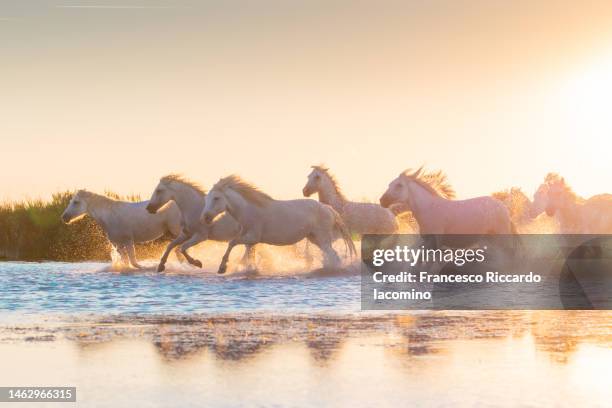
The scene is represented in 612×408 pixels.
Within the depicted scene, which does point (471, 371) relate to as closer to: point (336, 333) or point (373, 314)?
point (336, 333)

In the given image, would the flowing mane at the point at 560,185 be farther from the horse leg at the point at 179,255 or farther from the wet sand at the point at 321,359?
the wet sand at the point at 321,359

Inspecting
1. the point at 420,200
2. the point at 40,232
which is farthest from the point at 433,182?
the point at 40,232

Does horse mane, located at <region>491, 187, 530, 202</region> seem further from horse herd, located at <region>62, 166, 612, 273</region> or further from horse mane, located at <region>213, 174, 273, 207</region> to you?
horse mane, located at <region>213, 174, 273, 207</region>

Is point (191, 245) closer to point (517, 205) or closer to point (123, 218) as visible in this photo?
point (123, 218)

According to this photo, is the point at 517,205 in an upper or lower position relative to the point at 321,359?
upper

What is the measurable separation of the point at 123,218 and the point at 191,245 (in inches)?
91.0

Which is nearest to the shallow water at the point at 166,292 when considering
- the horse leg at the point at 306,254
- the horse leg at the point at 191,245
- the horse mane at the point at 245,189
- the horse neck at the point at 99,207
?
the horse leg at the point at 191,245

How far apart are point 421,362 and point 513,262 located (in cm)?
928

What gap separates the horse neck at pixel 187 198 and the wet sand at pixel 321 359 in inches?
342

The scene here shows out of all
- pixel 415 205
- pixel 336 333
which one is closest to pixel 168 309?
pixel 336 333

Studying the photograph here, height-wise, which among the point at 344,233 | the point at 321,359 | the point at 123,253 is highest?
the point at 344,233

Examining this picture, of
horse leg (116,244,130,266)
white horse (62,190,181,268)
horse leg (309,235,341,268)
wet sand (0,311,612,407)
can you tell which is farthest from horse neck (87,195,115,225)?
wet sand (0,311,612,407)

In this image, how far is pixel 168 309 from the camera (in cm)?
1195

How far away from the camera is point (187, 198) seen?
1962 cm
